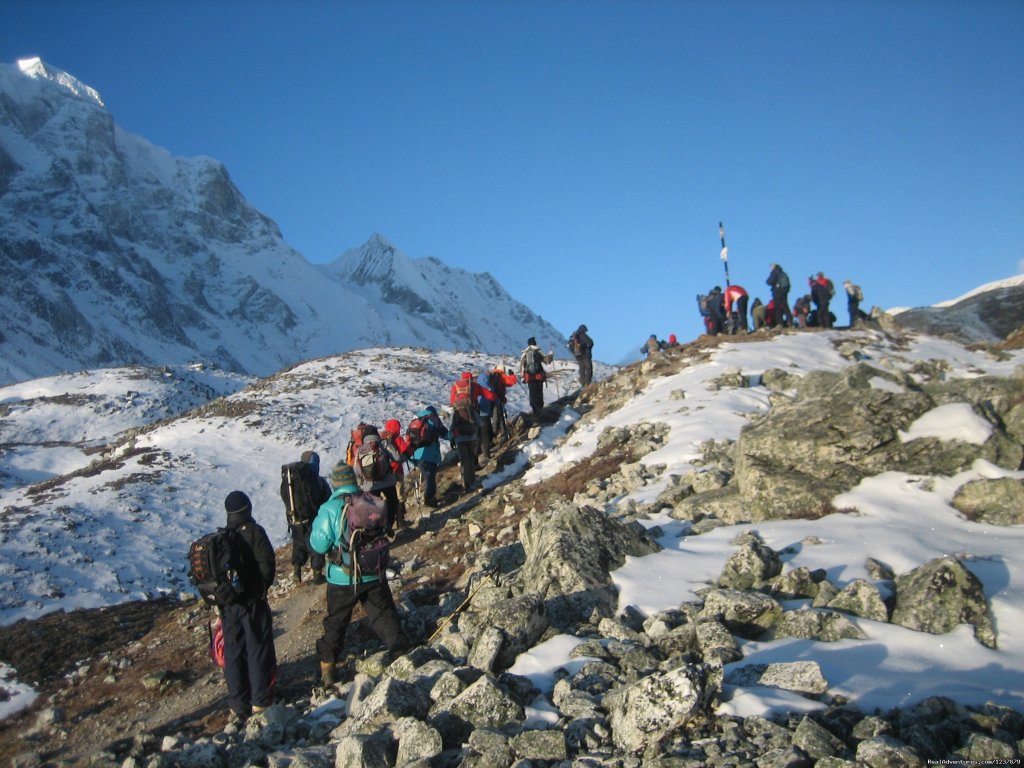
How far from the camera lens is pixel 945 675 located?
15.7 feet

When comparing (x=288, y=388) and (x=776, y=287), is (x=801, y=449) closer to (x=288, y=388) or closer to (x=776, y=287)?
(x=776, y=287)

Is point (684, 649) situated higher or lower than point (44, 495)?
lower

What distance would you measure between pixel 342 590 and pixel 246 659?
1154 millimetres

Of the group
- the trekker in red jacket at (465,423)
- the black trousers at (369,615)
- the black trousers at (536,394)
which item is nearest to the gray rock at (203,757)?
the black trousers at (369,615)

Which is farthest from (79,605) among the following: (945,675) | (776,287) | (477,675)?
(776,287)

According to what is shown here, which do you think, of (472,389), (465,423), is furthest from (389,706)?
(472,389)

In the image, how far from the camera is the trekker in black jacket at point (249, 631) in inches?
270

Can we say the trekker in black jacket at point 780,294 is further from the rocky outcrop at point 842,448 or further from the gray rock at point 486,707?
the gray rock at point 486,707

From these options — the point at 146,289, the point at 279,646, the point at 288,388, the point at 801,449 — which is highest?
the point at 146,289

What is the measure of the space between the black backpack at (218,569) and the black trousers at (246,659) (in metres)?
0.20

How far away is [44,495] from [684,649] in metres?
21.4

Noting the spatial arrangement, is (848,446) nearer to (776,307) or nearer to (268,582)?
(268,582)

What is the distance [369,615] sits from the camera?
23.9ft

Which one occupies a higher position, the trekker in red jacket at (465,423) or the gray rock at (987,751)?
the trekker in red jacket at (465,423)
